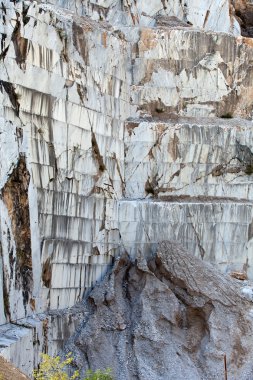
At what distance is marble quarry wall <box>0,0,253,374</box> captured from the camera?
1591 cm

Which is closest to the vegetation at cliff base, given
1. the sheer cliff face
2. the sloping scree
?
the sloping scree

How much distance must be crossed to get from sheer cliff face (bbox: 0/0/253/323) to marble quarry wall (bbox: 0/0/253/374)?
40 millimetres

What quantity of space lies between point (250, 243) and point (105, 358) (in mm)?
7214

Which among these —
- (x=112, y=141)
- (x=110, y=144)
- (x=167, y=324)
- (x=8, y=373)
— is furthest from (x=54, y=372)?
(x=112, y=141)

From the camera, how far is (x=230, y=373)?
691 inches

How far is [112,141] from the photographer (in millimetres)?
20609

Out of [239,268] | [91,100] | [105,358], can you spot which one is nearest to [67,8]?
[91,100]

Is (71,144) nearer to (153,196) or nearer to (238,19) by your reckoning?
(153,196)

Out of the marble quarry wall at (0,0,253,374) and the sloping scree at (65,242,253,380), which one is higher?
the marble quarry wall at (0,0,253,374)

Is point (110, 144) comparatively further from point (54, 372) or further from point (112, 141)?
point (54, 372)

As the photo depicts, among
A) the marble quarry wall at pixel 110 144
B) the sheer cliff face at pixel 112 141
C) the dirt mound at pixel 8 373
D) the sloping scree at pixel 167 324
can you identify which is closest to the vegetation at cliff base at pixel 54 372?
the dirt mound at pixel 8 373

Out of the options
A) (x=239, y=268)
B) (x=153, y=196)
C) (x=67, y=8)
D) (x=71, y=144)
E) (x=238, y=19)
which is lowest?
(x=239, y=268)

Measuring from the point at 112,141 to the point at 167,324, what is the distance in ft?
20.9

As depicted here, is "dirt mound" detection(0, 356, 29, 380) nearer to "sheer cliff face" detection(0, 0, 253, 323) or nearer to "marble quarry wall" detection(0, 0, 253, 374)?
"marble quarry wall" detection(0, 0, 253, 374)
